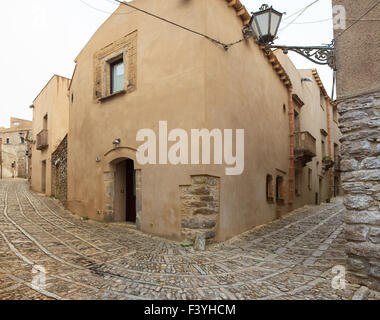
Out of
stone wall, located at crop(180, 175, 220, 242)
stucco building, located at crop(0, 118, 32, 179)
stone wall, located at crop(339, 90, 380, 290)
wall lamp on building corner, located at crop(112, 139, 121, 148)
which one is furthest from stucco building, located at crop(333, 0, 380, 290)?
stucco building, located at crop(0, 118, 32, 179)

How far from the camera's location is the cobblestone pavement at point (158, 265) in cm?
300

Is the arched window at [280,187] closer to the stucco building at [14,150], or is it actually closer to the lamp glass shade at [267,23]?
the lamp glass shade at [267,23]

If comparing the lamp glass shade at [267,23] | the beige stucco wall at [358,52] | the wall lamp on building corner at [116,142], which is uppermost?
the lamp glass shade at [267,23]

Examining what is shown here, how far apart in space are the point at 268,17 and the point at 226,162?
2.96 meters

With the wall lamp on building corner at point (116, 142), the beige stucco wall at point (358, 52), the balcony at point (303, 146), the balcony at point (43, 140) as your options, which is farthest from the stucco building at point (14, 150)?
the beige stucco wall at point (358, 52)

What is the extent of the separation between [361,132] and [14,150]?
108 ft

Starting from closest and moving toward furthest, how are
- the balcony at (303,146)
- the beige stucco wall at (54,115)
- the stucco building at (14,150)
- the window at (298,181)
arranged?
the balcony at (303,146) → the window at (298,181) → the beige stucco wall at (54,115) → the stucco building at (14,150)

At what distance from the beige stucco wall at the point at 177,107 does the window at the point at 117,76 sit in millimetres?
532

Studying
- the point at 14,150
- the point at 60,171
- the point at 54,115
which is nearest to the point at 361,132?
the point at 60,171

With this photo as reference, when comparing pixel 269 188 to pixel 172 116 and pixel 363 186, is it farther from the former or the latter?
pixel 363 186

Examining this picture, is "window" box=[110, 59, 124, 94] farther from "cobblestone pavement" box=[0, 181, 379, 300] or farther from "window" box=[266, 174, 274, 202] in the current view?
"window" box=[266, 174, 274, 202]

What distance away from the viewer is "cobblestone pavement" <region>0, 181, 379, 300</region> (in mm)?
3004

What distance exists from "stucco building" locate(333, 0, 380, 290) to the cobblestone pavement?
48 centimetres
